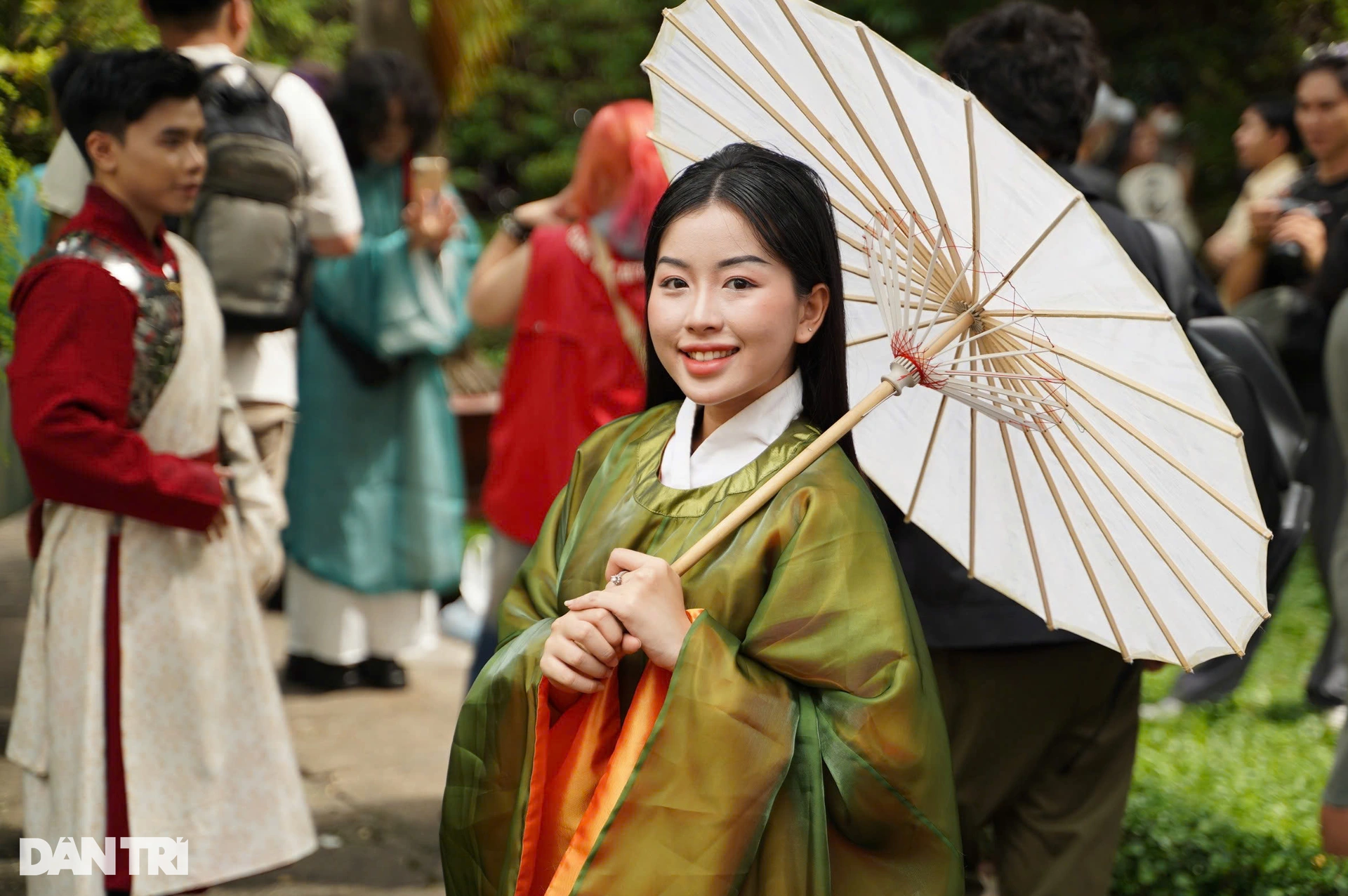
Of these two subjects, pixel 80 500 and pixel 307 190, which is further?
pixel 307 190

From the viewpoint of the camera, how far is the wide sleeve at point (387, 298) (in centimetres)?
540

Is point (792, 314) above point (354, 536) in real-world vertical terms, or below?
above

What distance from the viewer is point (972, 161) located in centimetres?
218

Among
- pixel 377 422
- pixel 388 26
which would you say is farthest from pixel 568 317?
pixel 388 26

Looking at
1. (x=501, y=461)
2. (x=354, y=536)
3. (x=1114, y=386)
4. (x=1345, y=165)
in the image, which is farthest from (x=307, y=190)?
(x=1345, y=165)

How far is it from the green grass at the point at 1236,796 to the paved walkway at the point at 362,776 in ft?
6.57

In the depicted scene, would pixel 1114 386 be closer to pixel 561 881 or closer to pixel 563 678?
pixel 563 678

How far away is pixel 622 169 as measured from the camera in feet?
14.6

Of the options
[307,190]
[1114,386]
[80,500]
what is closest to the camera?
[1114,386]

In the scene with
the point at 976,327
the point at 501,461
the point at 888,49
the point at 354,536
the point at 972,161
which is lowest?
the point at 354,536

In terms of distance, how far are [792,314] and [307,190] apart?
2787 millimetres

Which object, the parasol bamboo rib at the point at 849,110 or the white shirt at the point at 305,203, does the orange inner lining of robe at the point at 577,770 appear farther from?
the white shirt at the point at 305,203

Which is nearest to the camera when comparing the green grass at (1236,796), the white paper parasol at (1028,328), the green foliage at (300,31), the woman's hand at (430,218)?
the white paper parasol at (1028,328)

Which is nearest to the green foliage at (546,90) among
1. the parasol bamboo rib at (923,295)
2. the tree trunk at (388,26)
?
the tree trunk at (388,26)
